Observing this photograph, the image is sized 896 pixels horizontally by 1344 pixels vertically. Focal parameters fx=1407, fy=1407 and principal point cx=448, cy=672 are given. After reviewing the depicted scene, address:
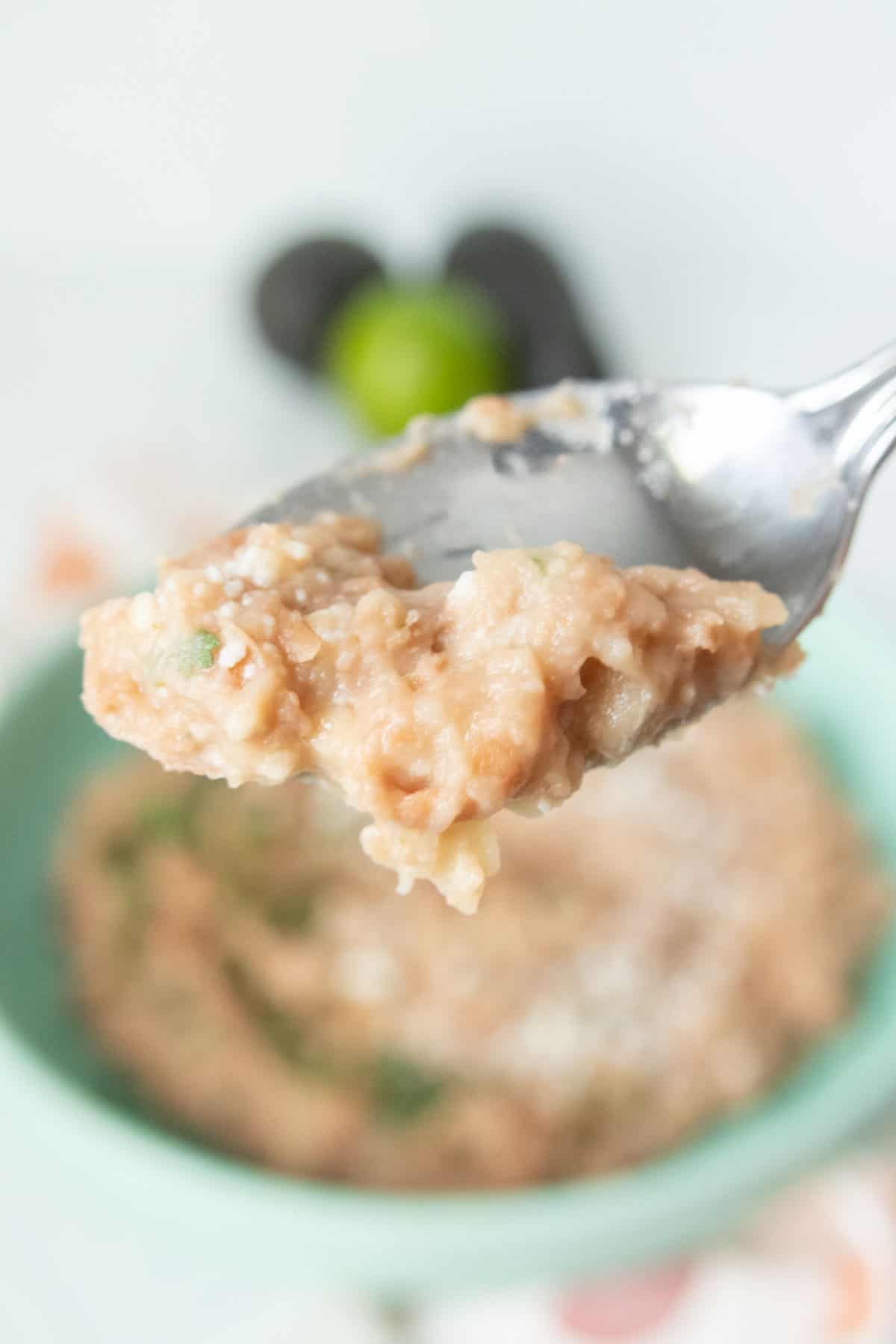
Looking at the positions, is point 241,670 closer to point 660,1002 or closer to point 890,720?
point 660,1002

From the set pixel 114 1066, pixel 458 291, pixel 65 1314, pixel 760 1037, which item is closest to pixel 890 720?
pixel 760 1037

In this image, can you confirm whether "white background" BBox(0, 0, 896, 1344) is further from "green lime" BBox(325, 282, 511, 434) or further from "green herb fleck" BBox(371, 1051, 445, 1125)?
"green herb fleck" BBox(371, 1051, 445, 1125)

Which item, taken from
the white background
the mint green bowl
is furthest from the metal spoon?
the white background

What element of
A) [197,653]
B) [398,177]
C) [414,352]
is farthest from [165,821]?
[398,177]

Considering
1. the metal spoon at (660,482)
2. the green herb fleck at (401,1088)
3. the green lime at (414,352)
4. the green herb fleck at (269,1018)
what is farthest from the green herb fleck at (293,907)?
the green lime at (414,352)

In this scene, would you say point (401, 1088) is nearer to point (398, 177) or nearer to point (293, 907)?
point (293, 907)

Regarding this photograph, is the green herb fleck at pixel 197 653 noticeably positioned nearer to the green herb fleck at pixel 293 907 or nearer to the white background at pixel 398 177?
the green herb fleck at pixel 293 907
